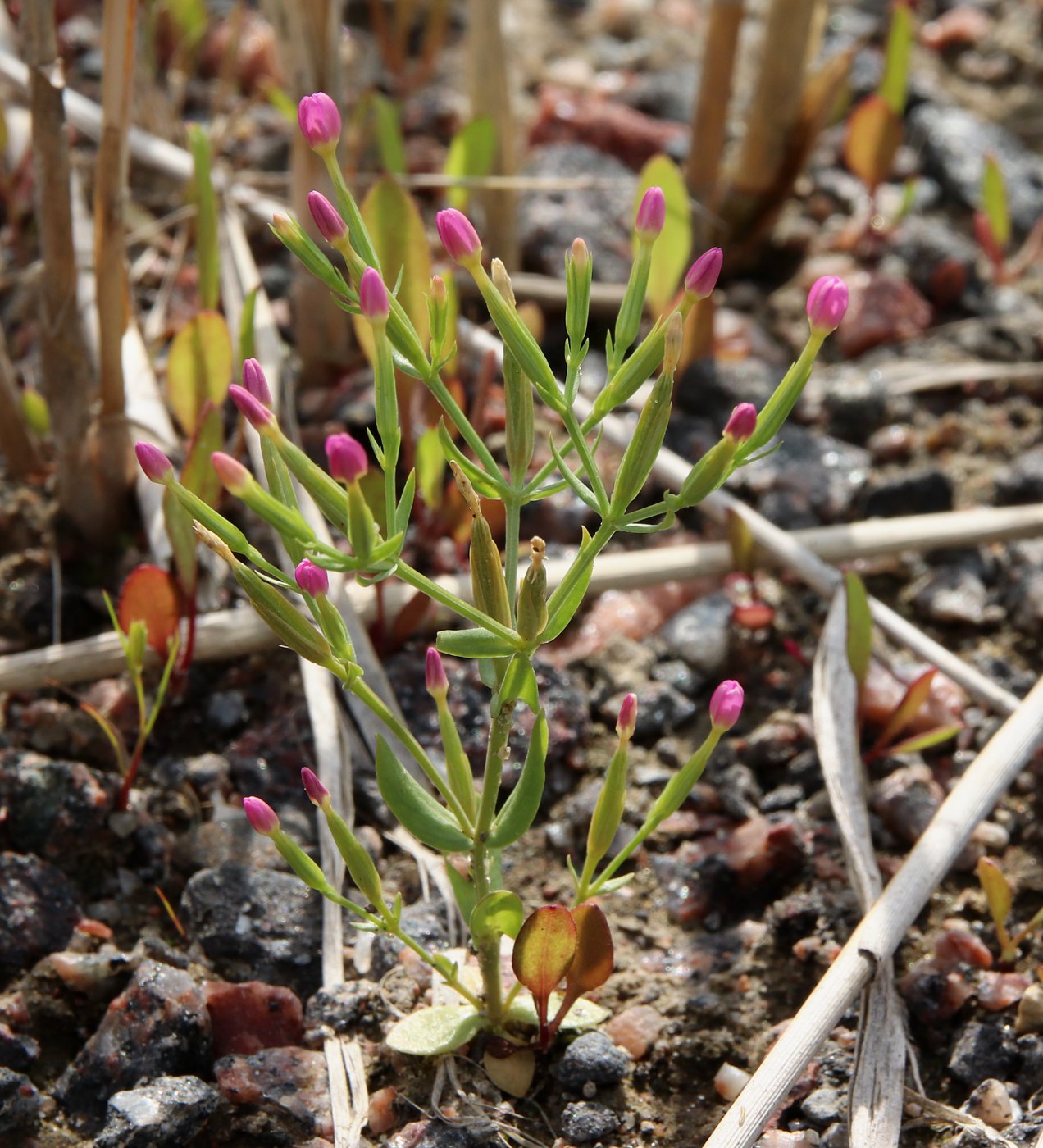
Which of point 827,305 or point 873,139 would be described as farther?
point 873,139

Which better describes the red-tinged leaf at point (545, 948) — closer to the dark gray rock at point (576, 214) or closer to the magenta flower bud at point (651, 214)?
the magenta flower bud at point (651, 214)

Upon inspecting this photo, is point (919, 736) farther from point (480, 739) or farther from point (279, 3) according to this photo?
point (279, 3)

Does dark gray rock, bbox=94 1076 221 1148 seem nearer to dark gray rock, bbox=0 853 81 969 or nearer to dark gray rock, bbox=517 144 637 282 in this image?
dark gray rock, bbox=0 853 81 969

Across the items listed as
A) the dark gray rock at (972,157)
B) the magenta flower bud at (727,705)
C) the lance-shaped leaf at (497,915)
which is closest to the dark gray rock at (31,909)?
the lance-shaped leaf at (497,915)

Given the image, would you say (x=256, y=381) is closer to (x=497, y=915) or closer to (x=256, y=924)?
(x=497, y=915)

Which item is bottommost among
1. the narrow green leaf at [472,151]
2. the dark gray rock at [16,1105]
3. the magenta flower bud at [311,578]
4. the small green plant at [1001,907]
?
the dark gray rock at [16,1105]

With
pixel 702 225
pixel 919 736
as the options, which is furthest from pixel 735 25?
pixel 919 736

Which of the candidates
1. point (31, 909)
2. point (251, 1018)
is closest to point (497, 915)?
point (251, 1018)
